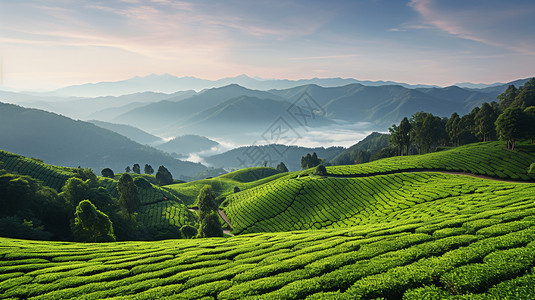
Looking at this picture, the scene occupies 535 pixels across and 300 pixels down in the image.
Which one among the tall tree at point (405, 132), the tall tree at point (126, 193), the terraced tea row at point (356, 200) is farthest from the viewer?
the tall tree at point (405, 132)

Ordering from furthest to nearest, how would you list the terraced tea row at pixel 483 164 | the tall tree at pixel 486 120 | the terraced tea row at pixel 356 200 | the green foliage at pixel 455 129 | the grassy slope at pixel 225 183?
1. the grassy slope at pixel 225 183
2. the green foliage at pixel 455 129
3. the tall tree at pixel 486 120
4. the terraced tea row at pixel 483 164
5. the terraced tea row at pixel 356 200

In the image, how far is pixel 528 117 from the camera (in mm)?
73750

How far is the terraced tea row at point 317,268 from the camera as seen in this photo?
13164 millimetres

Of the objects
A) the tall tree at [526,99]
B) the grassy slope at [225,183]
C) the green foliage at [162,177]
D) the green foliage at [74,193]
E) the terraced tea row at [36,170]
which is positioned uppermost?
the tall tree at [526,99]

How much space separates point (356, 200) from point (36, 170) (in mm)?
97238

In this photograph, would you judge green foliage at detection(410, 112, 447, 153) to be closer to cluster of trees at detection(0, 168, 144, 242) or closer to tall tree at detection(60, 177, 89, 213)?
cluster of trees at detection(0, 168, 144, 242)

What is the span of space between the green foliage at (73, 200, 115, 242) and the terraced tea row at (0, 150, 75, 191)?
42.0 m

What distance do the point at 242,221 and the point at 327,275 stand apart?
53673mm

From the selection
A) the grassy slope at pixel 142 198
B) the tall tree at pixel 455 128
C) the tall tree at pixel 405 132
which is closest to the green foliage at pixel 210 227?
the grassy slope at pixel 142 198

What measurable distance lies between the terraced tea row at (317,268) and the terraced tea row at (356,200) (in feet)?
68.8

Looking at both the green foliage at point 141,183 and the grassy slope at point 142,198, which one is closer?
the grassy slope at point 142,198

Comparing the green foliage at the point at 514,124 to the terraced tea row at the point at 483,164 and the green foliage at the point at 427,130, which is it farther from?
the green foliage at the point at 427,130

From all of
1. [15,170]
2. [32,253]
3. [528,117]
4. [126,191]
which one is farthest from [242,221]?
[528,117]

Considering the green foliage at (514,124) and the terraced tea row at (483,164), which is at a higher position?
the green foliage at (514,124)
